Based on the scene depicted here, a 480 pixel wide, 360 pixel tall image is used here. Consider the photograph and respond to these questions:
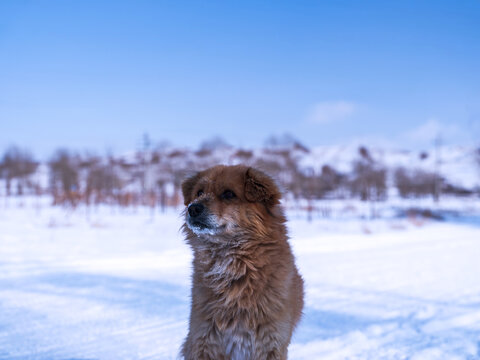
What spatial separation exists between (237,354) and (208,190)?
4.11 feet

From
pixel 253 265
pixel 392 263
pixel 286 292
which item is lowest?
pixel 392 263

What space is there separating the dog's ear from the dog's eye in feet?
0.37

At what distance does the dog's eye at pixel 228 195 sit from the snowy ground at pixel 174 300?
0.90m

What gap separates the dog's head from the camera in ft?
9.51

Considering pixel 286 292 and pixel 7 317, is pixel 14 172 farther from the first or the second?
pixel 286 292

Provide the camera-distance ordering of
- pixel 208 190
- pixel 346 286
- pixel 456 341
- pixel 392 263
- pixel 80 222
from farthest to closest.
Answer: pixel 80 222
pixel 392 263
pixel 346 286
pixel 456 341
pixel 208 190

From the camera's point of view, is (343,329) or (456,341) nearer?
(456,341)

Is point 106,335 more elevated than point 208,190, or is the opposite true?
point 208,190

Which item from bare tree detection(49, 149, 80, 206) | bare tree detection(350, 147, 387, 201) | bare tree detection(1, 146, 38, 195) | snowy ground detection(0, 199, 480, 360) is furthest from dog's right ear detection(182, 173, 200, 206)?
bare tree detection(1, 146, 38, 195)

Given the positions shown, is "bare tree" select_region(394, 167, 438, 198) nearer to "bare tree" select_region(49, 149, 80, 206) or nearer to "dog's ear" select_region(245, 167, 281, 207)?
"bare tree" select_region(49, 149, 80, 206)

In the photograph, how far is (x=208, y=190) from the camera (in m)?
3.10

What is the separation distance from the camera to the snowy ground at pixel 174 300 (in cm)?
399

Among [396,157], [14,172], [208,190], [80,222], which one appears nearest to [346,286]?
[208,190]

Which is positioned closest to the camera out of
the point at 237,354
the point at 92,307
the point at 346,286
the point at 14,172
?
the point at 237,354
